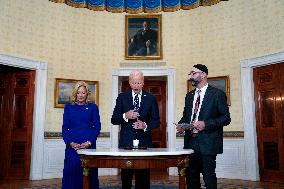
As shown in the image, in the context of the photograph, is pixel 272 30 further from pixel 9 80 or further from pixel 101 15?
pixel 9 80

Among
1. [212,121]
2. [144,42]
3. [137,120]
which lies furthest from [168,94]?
[212,121]

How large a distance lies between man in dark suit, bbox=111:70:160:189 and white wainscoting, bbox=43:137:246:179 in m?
4.27

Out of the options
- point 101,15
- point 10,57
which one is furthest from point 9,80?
point 101,15

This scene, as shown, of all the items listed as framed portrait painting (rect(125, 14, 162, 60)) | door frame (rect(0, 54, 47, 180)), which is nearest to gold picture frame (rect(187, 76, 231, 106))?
framed portrait painting (rect(125, 14, 162, 60))

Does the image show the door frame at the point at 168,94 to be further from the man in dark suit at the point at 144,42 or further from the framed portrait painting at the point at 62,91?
the framed portrait painting at the point at 62,91

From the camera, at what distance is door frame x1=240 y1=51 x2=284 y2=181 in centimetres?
672

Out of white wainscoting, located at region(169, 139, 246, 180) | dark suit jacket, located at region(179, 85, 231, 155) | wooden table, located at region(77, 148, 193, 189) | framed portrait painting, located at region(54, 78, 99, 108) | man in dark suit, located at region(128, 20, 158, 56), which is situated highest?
man in dark suit, located at region(128, 20, 158, 56)

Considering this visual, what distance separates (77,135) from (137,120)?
32.2 inches

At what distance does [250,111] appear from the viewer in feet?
22.7

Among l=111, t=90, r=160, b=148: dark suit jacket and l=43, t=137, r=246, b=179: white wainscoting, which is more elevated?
l=111, t=90, r=160, b=148: dark suit jacket

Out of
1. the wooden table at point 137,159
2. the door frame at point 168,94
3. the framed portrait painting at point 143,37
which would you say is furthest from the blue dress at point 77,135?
the framed portrait painting at point 143,37

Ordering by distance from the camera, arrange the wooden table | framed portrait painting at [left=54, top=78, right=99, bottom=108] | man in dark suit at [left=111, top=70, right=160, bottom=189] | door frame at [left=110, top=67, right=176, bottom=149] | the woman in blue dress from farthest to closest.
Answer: door frame at [left=110, top=67, right=176, bottom=149] → framed portrait painting at [left=54, top=78, right=99, bottom=108] → the woman in blue dress → man in dark suit at [left=111, top=70, right=160, bottom=189] → the wooden table

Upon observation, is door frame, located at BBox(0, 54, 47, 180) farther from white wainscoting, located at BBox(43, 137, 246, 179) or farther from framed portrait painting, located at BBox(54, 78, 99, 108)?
framed portrait painting, located at BBox(54, 78, 99, 108)

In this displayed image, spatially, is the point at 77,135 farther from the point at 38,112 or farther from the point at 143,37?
the point at 143,37
